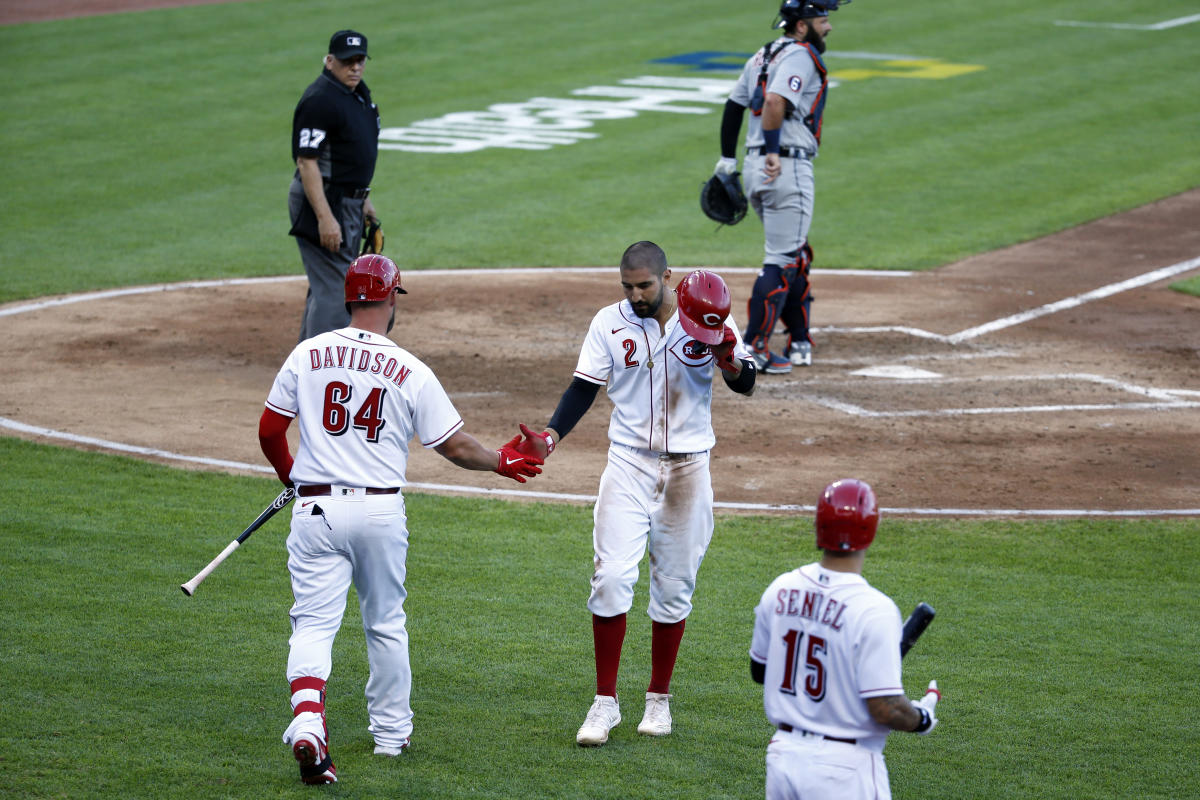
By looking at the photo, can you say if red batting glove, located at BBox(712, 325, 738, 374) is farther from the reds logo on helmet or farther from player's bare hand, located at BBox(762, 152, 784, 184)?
player's bare hand, located at BBox(762, 152, 784, 184)

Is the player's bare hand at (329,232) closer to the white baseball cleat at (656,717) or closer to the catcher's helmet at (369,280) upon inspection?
the catcher's helmet at (369,280)

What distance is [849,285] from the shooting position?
575 inches

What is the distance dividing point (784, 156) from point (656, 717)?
21.4 ft

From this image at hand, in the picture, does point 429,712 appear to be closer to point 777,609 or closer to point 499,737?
point 499,737

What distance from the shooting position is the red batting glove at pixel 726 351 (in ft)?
19.2

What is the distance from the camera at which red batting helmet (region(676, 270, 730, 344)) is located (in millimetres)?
5664

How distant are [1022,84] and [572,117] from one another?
23.4 feet

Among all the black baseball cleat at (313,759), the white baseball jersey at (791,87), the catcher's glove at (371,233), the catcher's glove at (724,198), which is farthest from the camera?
the catcher's glove at (724,198)

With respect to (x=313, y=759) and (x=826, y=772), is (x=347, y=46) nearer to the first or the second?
(x=313, y=759)

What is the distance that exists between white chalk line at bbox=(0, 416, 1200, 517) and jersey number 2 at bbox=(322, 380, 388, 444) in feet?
11.6

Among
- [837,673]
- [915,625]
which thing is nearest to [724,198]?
[915,625]

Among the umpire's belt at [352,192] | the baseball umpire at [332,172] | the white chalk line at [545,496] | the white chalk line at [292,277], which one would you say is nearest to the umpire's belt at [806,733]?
the white chalk line at [545,496]

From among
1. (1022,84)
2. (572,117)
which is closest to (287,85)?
(572,117)

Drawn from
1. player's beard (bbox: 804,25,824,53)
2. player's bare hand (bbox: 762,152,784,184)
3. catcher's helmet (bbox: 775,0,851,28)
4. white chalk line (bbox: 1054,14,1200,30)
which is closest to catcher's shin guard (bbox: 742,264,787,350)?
player's bare hand (bbox: 762,152,784,184)
